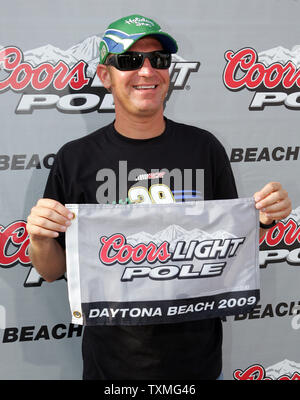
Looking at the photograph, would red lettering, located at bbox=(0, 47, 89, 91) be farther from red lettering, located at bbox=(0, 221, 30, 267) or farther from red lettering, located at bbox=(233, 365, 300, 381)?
red lettering, located at bbox=(233, 365, 300, 381)

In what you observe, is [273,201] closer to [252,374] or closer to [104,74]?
[104,74]

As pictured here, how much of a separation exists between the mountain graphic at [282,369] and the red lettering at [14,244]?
62.2 inches

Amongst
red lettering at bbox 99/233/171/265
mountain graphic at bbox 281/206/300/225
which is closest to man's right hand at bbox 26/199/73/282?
red lettering at bbox 99/233/171/265

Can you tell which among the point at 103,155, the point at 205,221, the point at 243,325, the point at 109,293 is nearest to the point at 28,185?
the point at 103,155

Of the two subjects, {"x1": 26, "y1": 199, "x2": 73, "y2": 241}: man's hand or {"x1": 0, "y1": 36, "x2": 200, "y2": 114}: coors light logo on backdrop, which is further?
{"x1": 0, "y1": 36, "x2": 200, "y2": 114}: coors light logo on backdrop

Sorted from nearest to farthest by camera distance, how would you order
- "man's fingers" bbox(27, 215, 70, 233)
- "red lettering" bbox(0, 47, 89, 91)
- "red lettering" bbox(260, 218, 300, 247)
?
"man's fingers" bbox(27, 215, 70, 233), "red lettering" bbox(0, 47, 89, 91), "red lettering" bbox(260, 218, 300, 247)

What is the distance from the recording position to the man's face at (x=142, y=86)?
161 cm

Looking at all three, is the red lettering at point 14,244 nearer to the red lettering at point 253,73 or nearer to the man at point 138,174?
the man at point 138,174

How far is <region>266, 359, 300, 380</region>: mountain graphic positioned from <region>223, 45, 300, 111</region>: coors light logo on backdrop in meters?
1.53

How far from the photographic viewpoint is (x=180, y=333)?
168 centimetres

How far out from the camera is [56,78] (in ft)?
7.11

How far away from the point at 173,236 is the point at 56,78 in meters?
1.07

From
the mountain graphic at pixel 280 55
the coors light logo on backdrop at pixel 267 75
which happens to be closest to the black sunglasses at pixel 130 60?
the coors light logo on backdrop at pixel 267 75

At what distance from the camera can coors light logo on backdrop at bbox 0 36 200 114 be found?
6.97ft
